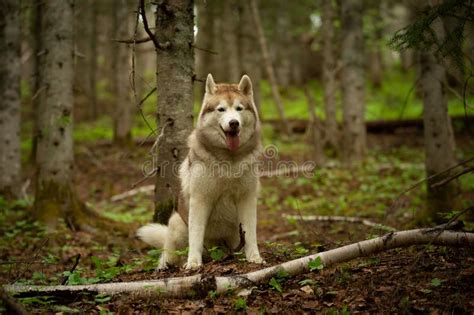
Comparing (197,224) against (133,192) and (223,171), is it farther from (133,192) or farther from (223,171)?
(133,192)

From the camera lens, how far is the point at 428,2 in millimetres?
6477

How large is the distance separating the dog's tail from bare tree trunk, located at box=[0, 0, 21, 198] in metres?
4.90

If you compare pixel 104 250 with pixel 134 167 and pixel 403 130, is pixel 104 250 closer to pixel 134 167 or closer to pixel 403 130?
pixel 134 167

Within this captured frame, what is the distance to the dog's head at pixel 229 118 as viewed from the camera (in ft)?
15.6

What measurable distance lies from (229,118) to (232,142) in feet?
0.92

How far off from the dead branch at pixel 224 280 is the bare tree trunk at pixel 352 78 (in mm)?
9140

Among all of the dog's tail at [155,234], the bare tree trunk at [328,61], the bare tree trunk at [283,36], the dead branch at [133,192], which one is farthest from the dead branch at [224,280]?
the bare tree trunk at [283,36]

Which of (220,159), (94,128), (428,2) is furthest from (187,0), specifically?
(94,128)

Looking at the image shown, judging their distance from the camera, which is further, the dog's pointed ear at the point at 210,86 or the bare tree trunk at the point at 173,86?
the bare tree trunk at the point at 173,86

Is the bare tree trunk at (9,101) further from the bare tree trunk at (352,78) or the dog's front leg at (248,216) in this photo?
the bare tree trunk at (352,78)

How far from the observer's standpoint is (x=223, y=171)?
4.77 metres

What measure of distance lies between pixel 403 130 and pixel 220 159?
14743 millimetres

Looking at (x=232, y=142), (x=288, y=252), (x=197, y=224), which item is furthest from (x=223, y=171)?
(x=288, y=252)

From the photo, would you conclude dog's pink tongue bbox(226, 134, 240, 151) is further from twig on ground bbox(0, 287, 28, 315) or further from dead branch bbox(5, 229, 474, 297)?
twig on ground bbox(0, 287, 28, 315)
